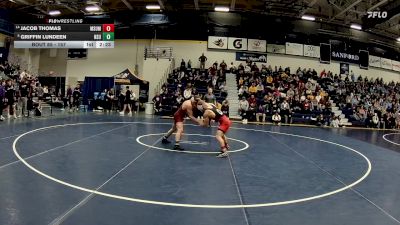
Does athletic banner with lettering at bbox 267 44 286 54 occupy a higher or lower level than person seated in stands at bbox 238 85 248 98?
higher

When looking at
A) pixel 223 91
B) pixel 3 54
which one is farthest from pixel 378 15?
pixel 3 54

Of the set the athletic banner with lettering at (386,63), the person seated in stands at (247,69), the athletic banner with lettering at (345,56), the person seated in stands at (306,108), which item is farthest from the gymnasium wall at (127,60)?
the person seated in stands at (306,108)

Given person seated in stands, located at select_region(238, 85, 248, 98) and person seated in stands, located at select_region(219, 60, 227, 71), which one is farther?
person seated in stands, located at select_region(219, 60, 227, 71)

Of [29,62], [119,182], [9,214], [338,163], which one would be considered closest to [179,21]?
[29,62]

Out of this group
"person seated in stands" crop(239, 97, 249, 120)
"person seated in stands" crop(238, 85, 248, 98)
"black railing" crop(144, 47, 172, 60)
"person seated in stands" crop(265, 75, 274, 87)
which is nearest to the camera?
"person seated in stands" crop(239, 97, 249, 120)

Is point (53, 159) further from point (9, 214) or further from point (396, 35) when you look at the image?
point (396, 35)

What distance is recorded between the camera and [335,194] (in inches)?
211

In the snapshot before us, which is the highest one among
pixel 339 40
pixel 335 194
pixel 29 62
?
pixel 339 40

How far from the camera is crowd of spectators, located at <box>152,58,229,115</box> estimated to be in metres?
19.8

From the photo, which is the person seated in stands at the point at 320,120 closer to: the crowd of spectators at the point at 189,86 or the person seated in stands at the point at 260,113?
the person seated in stands at the point at 260,113

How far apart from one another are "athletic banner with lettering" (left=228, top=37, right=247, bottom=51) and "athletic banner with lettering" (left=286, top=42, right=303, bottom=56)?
350 centimetres

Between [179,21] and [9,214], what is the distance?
2256 centimetres

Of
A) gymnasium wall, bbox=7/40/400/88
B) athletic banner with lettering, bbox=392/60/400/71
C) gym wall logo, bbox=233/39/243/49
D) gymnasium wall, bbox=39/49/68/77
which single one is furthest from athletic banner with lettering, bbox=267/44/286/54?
gymnasium wall, bbox=39/49/68/77
